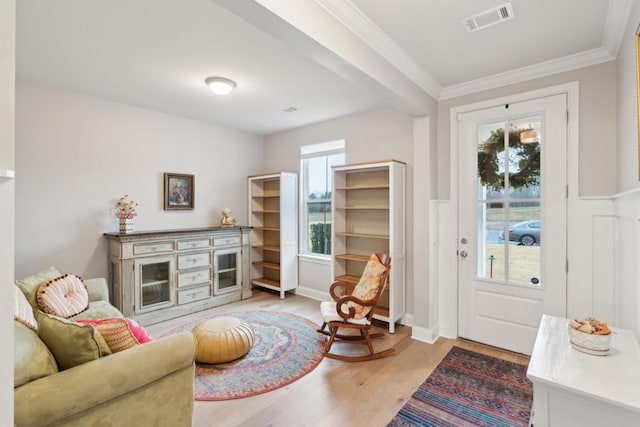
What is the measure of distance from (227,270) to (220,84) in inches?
99.6

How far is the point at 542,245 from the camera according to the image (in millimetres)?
2717

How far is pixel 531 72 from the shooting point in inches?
106

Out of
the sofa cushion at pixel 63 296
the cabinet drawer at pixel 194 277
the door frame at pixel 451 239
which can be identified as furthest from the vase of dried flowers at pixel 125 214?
the door frame at pixel 451 239

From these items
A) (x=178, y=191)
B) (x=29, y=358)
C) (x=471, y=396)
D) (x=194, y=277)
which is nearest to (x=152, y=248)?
(x=194, y=277)

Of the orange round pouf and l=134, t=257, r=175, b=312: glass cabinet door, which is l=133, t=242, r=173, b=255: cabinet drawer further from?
the orange round pouf

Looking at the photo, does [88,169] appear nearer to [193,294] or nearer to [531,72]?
[193,294]

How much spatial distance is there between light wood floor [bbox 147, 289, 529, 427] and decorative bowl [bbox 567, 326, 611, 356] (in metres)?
1.16

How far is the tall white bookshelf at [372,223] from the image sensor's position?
11.0ft

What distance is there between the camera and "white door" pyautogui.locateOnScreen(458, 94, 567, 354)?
2.64 metres

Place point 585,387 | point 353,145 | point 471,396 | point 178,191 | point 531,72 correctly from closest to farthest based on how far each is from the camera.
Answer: point 585,387 → point 471,396 → point 531,72 → point 353,145 → point 178,191

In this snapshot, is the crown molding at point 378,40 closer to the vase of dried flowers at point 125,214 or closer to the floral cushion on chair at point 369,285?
the floral cushion on chair at point 369,285

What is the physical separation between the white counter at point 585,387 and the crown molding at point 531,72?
86.2 inches

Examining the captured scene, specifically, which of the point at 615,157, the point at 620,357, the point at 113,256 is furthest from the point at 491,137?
the point at 113,256

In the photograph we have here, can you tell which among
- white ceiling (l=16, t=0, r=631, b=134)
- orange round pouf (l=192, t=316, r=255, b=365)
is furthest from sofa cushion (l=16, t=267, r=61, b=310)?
white ceiling (l=16, t=0, r=631, b=134)
